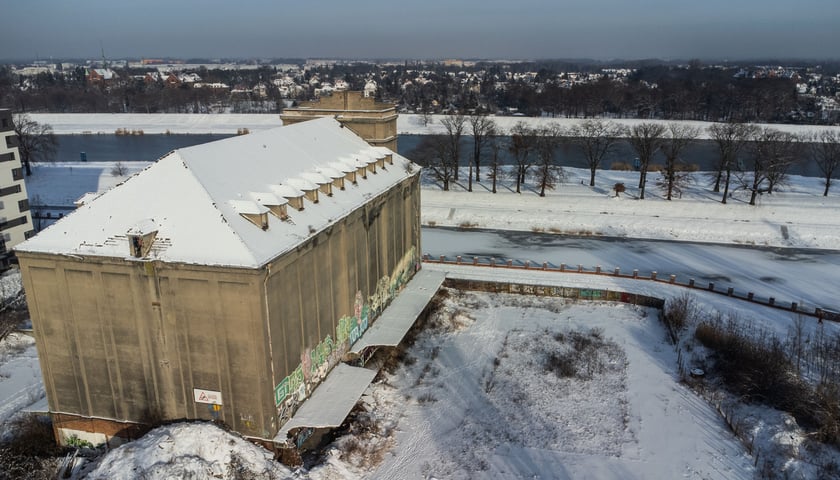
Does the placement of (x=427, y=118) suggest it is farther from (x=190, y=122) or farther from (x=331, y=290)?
(x=331, y=290)

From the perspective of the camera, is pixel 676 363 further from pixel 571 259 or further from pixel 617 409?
pixel 571 259

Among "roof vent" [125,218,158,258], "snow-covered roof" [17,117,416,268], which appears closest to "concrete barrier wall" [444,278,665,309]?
"snow-covered roof" [17,117,416,268]

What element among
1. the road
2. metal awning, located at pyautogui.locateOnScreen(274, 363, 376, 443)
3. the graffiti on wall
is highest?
the graffiti on wall

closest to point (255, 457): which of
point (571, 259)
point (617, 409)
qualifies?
point (617, 409)

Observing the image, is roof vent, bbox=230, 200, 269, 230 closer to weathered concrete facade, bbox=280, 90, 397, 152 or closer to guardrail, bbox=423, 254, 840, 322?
weathered concrete facade, bbox=280, 90, 397, 152

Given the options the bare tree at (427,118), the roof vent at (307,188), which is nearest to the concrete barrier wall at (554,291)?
the roof vent at (307,188)

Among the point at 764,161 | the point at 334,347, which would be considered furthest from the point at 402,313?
the point at 764,161

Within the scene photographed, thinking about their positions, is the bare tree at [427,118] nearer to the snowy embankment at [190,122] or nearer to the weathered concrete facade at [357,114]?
the snowy embankment at [190,122]
